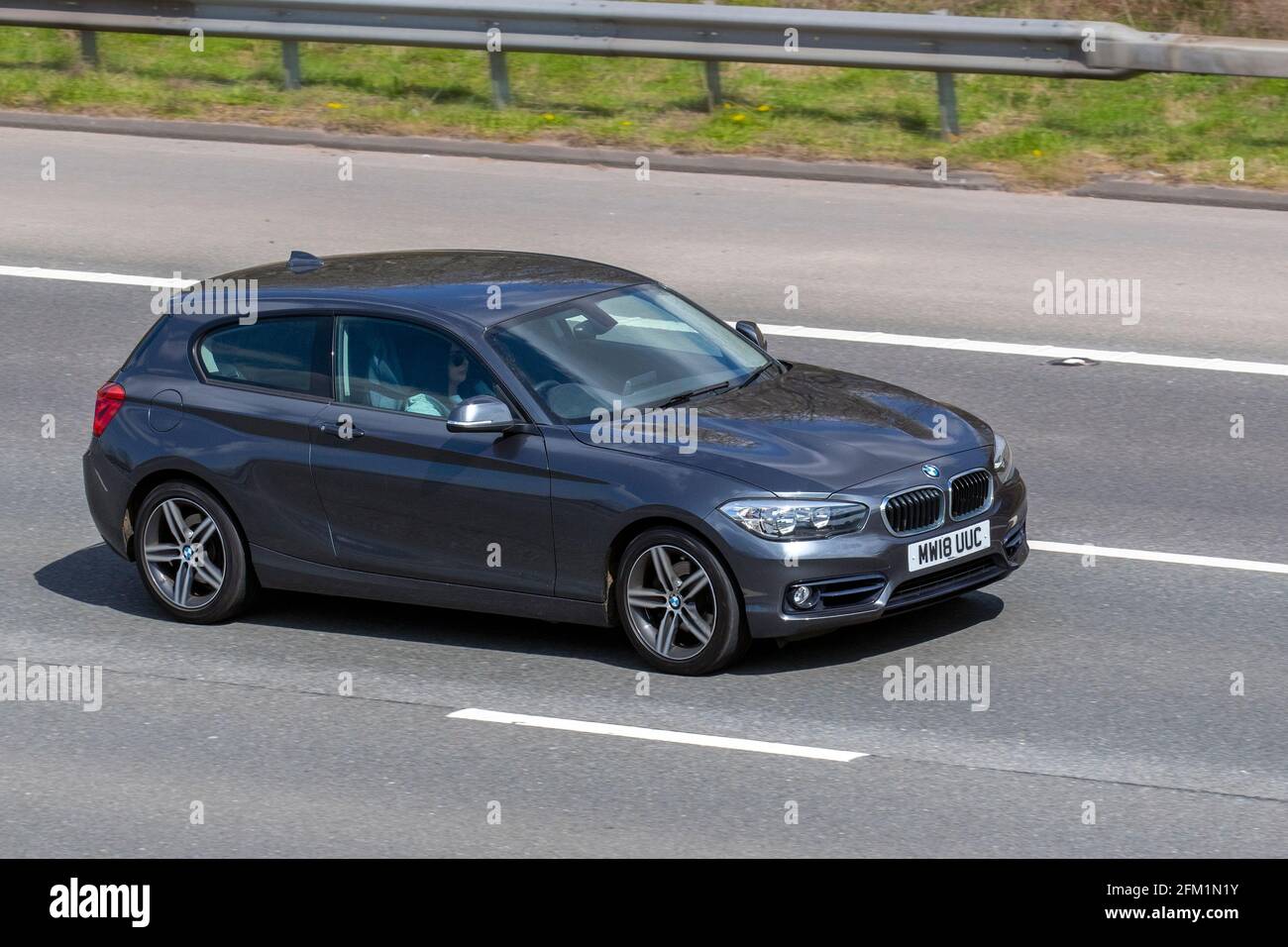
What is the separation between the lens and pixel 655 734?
27.2 ft

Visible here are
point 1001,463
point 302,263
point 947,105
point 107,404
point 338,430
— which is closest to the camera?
point 1001,463

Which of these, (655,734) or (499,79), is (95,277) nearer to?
(499,79)

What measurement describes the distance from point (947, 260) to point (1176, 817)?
8.45 m

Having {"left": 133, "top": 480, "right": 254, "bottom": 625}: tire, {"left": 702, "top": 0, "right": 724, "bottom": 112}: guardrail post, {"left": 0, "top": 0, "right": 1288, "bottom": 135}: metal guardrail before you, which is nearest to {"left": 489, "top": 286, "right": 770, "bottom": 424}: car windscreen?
{"left": 133, "top": 480, "right": 254, "bottom": 625}: tire

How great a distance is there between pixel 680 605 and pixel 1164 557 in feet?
9.02

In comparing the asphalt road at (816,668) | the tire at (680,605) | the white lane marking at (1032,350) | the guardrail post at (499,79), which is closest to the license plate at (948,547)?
the asphalt road at (816,668)

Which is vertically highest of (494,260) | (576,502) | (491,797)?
(494,260)

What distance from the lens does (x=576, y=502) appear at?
29.3 ft

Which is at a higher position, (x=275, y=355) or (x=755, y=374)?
(x=275, y=355)

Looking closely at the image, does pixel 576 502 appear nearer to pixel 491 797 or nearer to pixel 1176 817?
pixel 491 797

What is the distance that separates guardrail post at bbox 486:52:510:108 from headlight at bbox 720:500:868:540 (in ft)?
38.0

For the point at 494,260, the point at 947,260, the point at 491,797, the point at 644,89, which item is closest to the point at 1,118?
the point at 644,89

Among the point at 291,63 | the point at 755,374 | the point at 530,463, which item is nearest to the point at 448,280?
the point at 530,463

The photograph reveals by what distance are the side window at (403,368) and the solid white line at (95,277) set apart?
5.96 meters
